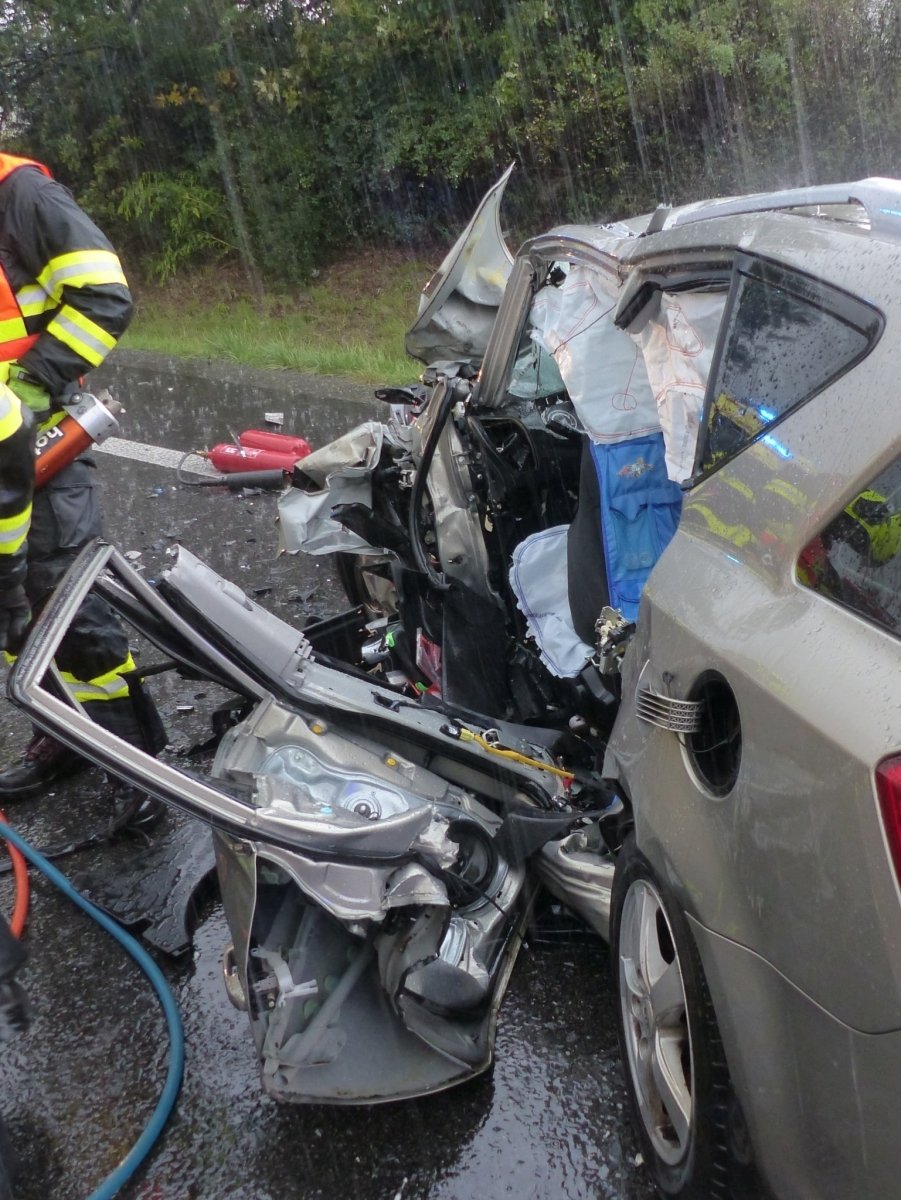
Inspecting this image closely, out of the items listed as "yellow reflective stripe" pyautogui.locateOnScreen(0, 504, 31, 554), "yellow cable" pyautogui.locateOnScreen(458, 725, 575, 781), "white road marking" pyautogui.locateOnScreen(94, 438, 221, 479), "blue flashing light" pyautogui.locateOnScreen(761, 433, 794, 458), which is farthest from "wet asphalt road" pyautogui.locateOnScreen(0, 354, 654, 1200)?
"white road marking" pyautogui.locateOnScreen(94, 438, 221, 479)

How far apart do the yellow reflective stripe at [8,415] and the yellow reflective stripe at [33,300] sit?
654mm

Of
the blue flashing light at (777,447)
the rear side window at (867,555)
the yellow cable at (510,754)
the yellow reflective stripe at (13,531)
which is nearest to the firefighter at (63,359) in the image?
the yellow reflective stripe at (13,531)

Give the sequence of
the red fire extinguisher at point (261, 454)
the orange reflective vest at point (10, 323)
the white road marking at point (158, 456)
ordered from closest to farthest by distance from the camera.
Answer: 1. the orange reflective vest at point (10, 323)
2. the red fire extinguisher at point (261, 454)
3. the white road marking at point (158, 456)

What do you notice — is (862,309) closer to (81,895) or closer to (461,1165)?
(461,1165)

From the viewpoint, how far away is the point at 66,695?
2.09 m

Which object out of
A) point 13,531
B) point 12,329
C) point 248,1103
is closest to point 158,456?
point 12,329

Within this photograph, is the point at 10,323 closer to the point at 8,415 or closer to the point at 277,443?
the point at 8,415

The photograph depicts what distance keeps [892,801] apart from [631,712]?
0.85 metres

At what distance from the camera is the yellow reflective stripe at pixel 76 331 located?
3.09 meters

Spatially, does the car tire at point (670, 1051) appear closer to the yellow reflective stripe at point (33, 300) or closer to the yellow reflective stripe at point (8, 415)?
the yellow reflective stripe at point (8, 415)

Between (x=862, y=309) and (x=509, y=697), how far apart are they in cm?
175

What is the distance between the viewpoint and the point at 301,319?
1188cm

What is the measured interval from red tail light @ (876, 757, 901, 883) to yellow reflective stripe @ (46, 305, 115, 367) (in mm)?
2571

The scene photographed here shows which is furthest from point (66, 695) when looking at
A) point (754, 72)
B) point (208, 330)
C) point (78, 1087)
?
point (208, 330)
